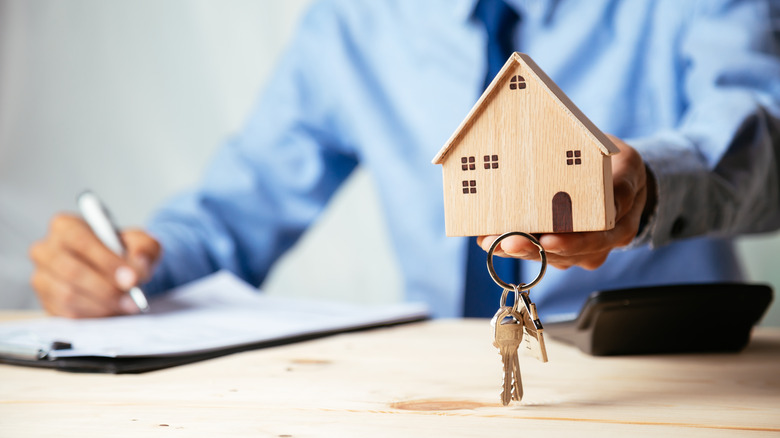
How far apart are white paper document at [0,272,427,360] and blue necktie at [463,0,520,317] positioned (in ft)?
0.75

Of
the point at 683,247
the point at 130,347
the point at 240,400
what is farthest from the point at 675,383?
the point at 683,247

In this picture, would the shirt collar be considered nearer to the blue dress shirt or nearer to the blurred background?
the blue dress shirt

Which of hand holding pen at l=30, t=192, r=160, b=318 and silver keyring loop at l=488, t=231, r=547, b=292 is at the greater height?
hand holding pen at l=30, t=192, r=160, b=318

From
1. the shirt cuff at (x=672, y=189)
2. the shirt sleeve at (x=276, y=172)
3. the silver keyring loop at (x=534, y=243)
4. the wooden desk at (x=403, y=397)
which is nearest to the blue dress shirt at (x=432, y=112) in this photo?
the shirt sleeve at (x=276, y=172)

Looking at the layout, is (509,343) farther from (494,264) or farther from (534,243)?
(494,264)

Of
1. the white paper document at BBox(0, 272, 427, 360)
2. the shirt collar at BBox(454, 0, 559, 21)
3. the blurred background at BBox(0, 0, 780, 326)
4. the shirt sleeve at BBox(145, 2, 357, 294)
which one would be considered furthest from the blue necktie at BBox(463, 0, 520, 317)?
the blurred background at BBox(0, 0, 780, 326)

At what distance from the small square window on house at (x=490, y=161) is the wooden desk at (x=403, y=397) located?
19 cm

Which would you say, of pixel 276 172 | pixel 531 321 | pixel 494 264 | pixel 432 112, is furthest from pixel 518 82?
pixel 276 172

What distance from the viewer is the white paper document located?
0.76 meters

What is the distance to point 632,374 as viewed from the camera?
0.64 m

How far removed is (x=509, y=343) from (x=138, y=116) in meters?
2.14

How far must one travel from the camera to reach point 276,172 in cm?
185

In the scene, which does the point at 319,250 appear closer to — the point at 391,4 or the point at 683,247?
the point at 391,4

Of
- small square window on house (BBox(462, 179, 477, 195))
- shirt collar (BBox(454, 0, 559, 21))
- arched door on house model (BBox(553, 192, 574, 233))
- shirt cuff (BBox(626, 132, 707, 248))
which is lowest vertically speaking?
arched door on house model (BBox(553, 192, 574, 233))
